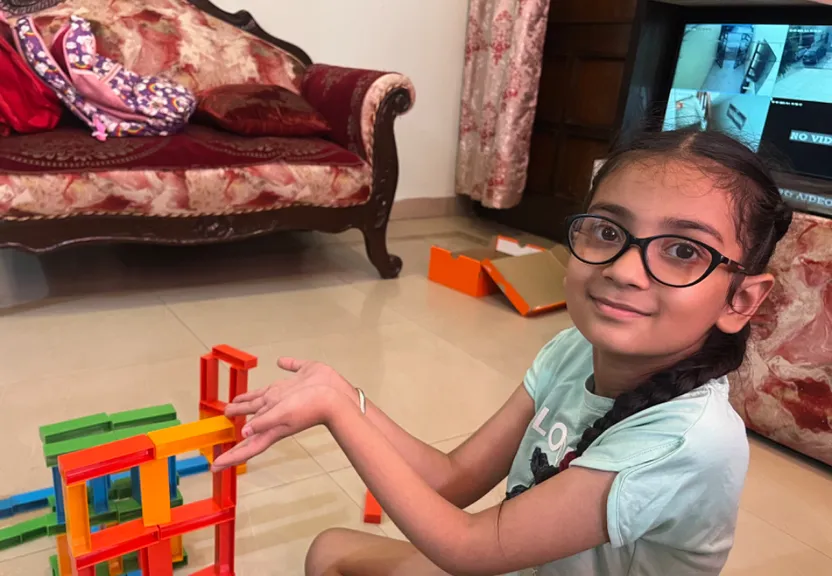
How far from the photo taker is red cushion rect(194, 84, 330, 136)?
6.97 ft

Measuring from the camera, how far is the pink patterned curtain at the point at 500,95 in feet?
9.16

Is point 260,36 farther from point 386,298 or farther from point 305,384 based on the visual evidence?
point 305,384

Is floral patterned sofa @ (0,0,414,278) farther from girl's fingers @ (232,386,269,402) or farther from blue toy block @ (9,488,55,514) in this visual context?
girl's fingers @ (232,386,269,402)

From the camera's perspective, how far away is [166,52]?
7.82ft

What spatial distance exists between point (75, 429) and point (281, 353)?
0.84 metres

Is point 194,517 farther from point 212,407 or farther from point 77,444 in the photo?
point 212,407

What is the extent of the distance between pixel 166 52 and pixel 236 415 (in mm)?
2071

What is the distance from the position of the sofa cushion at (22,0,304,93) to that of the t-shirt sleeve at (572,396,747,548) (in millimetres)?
2259

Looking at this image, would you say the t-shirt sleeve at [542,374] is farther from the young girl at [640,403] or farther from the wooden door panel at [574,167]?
the wooden door panel at [574,167]

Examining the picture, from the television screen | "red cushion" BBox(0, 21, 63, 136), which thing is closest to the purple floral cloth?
"red cushion" BBox(0, 21, 63, 136)

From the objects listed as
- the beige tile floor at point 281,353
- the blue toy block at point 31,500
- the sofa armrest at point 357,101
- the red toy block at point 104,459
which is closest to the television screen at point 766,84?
the beige tile floor at point 281,353

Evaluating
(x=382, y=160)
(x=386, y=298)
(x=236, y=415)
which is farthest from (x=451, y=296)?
(x=236, y=415)

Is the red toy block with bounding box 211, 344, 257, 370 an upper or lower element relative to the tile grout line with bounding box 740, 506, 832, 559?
upper

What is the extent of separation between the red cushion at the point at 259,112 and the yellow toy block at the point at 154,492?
1.61 meters
